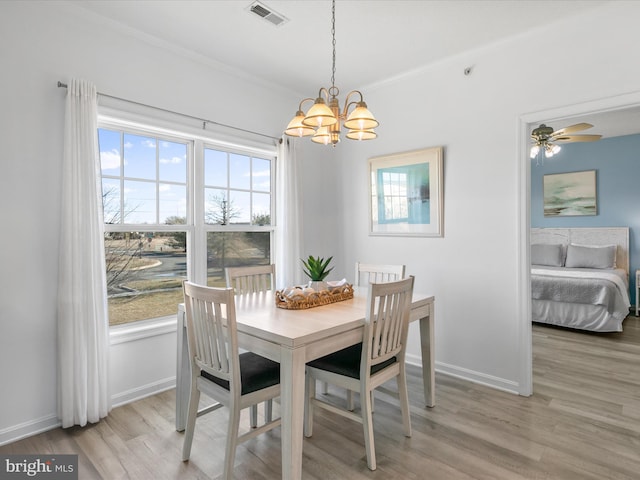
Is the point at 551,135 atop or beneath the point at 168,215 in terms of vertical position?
atop

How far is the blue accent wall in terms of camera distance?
5504mm

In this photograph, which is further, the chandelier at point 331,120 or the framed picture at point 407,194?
the framed picture at point 407,194

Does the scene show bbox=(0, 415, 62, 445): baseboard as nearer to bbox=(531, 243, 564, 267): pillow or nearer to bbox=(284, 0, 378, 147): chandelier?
bbox=(284, 0, 378, 147): chandelier

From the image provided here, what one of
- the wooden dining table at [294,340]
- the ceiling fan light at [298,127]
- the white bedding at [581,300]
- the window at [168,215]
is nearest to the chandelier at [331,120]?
the ceiling fan light at [298,127]

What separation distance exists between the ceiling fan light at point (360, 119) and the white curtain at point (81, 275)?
1.72 meters

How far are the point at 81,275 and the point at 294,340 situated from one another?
1.61m

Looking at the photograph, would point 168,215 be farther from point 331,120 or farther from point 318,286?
point 331,120

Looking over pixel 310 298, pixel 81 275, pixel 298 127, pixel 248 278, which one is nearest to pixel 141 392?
pixel 81 275

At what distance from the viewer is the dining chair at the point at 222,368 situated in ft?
5.84

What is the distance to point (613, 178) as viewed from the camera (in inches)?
223

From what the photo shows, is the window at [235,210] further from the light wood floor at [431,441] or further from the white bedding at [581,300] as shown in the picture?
the white bedding at [581,300]

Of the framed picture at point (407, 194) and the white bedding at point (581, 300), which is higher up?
the framed picture at point (407, 194)

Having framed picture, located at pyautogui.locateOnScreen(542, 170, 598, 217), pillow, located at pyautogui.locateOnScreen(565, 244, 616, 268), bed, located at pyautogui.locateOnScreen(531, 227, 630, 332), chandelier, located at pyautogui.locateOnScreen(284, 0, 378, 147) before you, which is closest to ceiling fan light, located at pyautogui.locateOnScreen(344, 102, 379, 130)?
chandelier, located at pyautogui.locateOnScreen(284, 0, 378, 147)

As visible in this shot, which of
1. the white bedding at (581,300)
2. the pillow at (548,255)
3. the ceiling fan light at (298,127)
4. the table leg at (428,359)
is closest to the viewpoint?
the ceiling fan light at (298,127)
